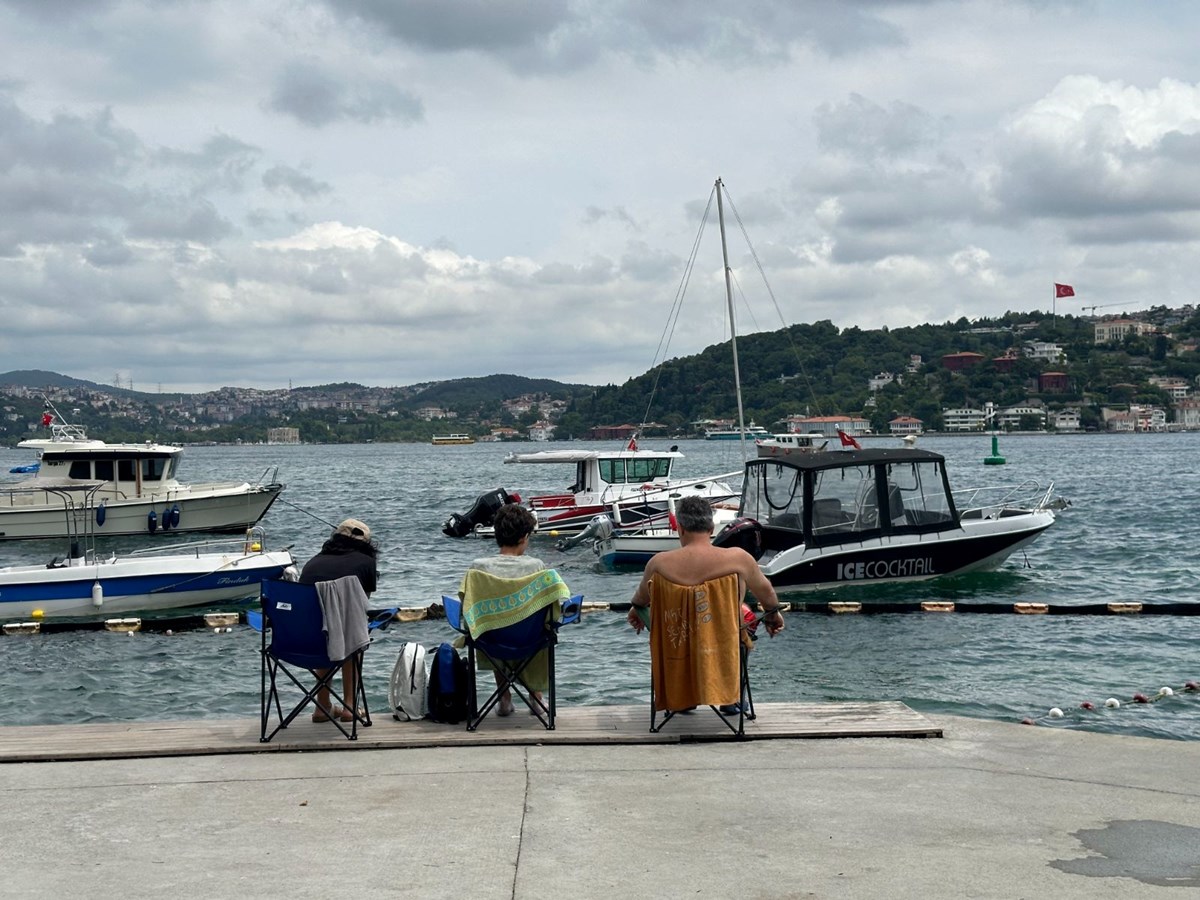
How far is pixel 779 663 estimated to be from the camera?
50.4 feet

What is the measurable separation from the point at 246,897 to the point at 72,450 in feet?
116

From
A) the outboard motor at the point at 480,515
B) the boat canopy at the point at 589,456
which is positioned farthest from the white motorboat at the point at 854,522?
the boat canopy at the point at 589,456

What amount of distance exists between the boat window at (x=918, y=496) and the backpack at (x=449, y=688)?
1451 centimetres

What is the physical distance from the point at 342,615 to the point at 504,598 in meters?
0.98

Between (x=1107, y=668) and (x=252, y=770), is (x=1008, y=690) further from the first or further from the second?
(x=252, y=770)

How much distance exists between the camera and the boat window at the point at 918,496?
71.5 feet

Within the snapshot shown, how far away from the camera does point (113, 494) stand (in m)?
37.8

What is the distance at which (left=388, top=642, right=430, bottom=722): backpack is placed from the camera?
8.23 metres

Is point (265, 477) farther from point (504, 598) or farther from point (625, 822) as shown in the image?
point (625, 822)

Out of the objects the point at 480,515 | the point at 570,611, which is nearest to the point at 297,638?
the point at 570,611

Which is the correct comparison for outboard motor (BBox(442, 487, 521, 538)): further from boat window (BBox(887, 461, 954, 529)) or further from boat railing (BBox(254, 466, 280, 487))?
boat window (BBox(887, 461, 954, 529))

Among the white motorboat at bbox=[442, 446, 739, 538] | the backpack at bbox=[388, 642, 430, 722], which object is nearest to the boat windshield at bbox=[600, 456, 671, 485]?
the white motorboat at bbox=[442, 446, 739, 538]

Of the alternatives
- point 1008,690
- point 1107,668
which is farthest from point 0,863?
point 1107,668

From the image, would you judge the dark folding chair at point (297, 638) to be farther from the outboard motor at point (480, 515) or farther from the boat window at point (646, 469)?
the boat window at point (646, 469)
